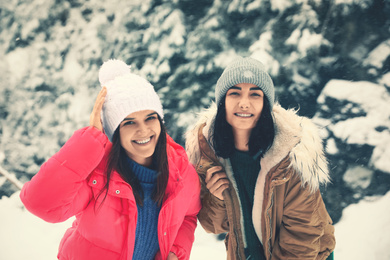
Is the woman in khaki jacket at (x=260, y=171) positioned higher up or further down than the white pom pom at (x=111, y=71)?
further down

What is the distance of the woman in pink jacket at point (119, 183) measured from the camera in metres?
1.19

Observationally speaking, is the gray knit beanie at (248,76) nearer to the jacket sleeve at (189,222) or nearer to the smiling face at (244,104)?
the smiling face at (244,104)

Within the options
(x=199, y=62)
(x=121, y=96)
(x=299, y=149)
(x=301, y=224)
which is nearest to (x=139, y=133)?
(x=121, y=96)

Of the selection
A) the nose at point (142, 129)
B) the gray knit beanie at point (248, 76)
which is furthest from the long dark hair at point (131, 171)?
the gray knit beanie at point (248, 76)

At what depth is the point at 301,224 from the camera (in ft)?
5.20

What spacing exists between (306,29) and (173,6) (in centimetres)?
177

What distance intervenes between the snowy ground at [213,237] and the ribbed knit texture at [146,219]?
5.49ft

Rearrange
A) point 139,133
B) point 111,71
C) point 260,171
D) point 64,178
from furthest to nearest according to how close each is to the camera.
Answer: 1. point 260,171
2. point 111,71
3. point 139,133
4. point 64,178

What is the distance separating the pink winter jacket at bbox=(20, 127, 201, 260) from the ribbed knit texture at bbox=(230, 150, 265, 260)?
0.31 metres

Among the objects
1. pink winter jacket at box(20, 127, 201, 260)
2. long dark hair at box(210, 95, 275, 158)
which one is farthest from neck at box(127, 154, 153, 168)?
long dark hair at box(210, 95, 275, 158)

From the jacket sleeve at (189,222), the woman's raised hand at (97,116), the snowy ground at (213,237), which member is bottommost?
the snowy ground at (213,237)

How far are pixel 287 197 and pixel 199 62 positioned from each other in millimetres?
2294

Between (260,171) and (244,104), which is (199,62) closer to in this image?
(244,104)

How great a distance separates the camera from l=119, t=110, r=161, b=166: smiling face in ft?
4.74
